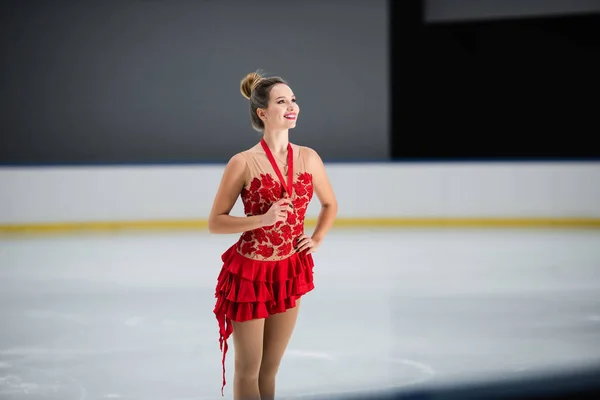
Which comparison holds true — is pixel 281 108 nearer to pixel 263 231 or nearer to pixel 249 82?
pixel 249 82

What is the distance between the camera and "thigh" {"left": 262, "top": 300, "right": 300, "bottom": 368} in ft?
7.26

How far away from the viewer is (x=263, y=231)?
2.14 metres

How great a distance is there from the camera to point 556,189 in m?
7.35

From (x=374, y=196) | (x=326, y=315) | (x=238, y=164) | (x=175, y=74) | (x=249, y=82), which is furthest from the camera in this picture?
(x=175, y=74)

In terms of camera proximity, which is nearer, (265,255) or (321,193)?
(265,255)

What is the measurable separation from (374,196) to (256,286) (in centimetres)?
541

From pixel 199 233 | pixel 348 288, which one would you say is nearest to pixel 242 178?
pixel 348 288

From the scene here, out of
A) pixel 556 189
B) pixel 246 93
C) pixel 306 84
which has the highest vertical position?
pixel 306 84

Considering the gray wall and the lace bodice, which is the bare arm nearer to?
the lace bodice

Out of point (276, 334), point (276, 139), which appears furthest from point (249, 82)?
point (276, 334)

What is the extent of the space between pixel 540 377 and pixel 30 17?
8.26 m

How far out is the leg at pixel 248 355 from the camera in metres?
2.15

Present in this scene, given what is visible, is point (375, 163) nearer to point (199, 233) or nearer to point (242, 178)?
point (199, 233)

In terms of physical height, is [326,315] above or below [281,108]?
below
